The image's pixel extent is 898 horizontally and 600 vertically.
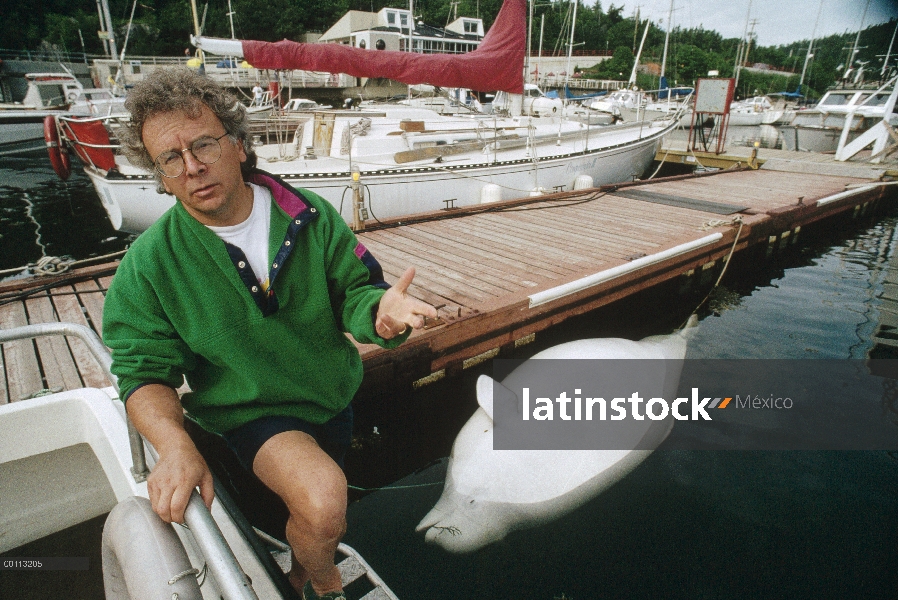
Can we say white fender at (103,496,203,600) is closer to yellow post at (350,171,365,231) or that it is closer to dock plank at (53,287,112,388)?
dock plank at (53,287,112,388)

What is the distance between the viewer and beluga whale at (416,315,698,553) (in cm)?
312

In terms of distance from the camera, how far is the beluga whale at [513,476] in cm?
312

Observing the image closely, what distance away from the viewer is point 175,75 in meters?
1.65

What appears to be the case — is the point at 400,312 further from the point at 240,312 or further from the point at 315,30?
the point at 315,30

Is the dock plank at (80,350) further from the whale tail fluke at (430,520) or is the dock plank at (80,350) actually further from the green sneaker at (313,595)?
the whale tail fluke at (430,520)

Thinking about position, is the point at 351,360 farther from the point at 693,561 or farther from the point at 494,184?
the point at 494,184

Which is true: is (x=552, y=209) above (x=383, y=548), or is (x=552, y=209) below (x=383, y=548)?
above

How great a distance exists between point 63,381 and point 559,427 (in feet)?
11.2

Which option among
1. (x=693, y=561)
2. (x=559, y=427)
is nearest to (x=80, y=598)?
(x=559, y=427)

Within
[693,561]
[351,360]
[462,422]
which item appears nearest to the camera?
[351,360]

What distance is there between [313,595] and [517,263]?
4242 millimetres

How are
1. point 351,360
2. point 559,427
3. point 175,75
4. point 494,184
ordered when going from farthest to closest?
point 494,184 < point 559,427 < point 351,360 < point 175,75

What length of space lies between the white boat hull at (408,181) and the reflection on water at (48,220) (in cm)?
275

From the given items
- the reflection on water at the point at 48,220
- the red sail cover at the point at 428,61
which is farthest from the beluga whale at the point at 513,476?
the reflection on water at the point at 48,220
